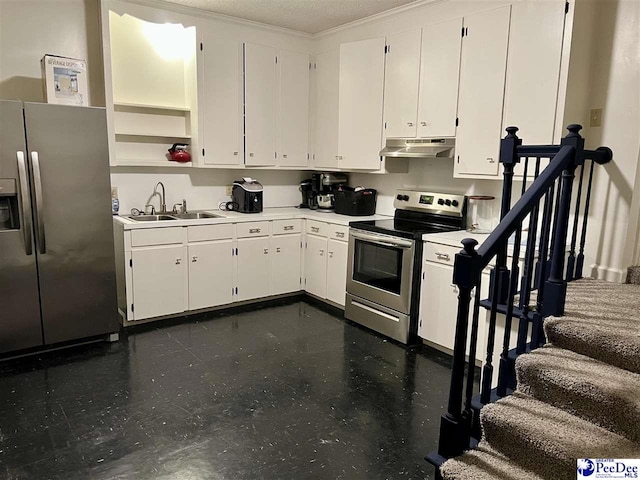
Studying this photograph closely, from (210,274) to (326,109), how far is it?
206cm

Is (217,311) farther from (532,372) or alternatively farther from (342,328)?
(532,372)

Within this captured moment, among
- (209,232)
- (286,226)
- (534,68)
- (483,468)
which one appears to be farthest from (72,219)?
(534,68)

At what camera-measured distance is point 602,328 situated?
2092 mm

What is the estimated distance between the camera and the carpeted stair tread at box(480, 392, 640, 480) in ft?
5.58

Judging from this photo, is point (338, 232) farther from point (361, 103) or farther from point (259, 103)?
point (259, 103)

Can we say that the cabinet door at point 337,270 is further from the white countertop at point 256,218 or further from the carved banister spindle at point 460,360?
the carved banister spindle at point 460,360

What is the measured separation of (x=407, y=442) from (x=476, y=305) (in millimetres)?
990

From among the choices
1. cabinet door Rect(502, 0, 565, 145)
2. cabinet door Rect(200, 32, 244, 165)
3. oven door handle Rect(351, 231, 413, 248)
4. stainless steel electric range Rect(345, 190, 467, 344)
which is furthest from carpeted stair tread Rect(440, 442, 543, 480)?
cabinet door Rect(200, 32, 244, 165)

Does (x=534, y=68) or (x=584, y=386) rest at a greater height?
(x=534, y=68)

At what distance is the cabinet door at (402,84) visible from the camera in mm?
3957

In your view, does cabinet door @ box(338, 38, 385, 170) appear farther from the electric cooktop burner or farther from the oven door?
the oven door

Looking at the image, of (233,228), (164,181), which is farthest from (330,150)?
(164,181)

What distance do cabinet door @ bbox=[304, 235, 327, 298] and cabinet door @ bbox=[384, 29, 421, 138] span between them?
1.26 meters

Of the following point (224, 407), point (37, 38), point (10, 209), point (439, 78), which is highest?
point (37, 38)
